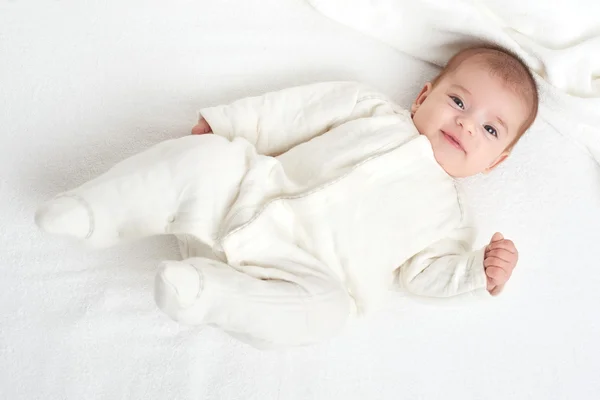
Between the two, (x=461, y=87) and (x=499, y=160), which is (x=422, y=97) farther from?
(x=499, y=160)

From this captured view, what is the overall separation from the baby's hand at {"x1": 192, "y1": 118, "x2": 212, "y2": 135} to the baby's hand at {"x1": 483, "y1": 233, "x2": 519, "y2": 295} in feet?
1.93

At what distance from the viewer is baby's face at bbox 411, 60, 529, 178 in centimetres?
138

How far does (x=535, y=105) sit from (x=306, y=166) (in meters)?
0.54

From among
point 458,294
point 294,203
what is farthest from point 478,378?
point 294,203

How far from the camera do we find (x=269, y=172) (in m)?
1.25

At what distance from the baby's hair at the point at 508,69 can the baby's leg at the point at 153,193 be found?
56cm

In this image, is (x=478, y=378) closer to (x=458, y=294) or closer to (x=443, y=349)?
(x=443, y=349)

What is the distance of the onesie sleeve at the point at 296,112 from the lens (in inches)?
53.2

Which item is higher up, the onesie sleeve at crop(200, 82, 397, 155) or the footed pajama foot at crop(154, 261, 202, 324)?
the onesie sleeve at crop(200, 82, 397, 155)

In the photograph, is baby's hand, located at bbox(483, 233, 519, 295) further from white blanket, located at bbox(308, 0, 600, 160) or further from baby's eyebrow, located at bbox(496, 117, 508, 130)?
white blanket, located at bbox(308, 0, 600, 160)

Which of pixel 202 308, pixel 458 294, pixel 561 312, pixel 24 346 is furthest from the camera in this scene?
pixel 561 312

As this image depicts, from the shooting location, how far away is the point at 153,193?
115 centimetres

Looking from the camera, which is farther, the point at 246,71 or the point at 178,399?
the point at 246,71

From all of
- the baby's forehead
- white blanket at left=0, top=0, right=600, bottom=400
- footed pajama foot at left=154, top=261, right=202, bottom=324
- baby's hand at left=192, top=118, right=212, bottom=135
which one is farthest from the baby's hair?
footed pajama foot at left=154, top=261, right=202, bottom=324
